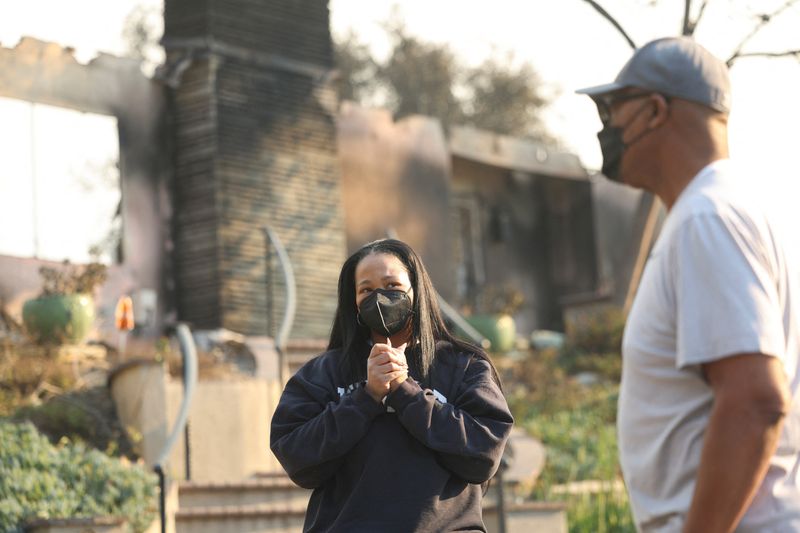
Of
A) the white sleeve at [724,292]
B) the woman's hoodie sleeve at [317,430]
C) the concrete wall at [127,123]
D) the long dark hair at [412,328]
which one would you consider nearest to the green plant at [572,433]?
the concrete wall at [127,123]

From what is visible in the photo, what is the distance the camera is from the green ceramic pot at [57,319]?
415 inches

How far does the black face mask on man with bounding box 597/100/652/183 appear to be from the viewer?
9.53 feet

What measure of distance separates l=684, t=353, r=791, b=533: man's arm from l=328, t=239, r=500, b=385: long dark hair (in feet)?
3.76

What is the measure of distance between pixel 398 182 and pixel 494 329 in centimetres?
241

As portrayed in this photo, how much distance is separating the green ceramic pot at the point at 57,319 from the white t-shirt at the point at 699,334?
828 centimetres

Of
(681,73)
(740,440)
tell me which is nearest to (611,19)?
(681,73)

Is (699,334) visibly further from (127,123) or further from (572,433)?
(127,123)

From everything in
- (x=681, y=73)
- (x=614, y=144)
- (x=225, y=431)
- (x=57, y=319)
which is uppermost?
(x=57, y=319)

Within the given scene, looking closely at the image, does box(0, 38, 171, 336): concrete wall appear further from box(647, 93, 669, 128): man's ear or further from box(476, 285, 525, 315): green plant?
box(647, 93, 669, 128): man's ear

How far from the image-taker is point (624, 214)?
19266 millimetres

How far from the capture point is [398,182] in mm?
16031

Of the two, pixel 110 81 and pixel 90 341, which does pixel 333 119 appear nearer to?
pixel 110 81

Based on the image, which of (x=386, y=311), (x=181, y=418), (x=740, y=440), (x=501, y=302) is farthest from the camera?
(x=501, y=302)

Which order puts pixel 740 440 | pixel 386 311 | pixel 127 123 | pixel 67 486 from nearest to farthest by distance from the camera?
1. pixel 740 440
2. pixel 386 311
3. pixel 67 486
4. pixel 127 123
